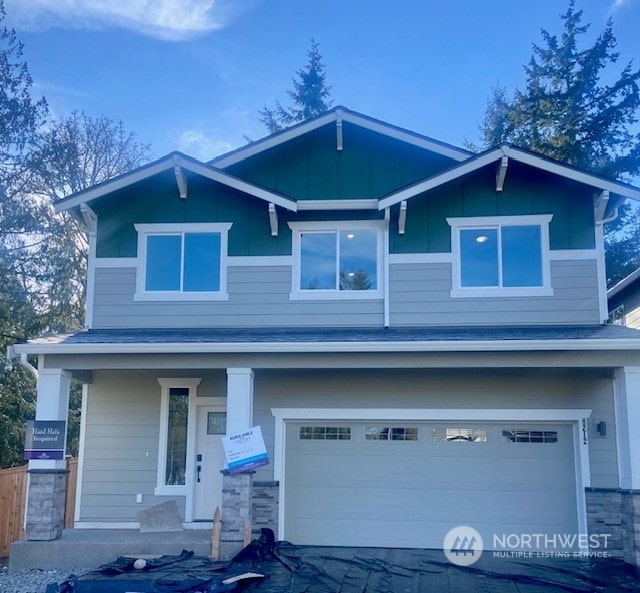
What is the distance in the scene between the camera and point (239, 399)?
9.27 metres

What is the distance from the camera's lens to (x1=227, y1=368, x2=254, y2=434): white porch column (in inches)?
361

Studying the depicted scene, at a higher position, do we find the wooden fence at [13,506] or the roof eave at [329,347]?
the roof eave at [329,347]

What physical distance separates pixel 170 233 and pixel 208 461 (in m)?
3.79

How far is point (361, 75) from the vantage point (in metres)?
14.6

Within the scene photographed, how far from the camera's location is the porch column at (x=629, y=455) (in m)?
8.44

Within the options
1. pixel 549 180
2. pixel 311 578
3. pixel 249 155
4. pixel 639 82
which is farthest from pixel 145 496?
pixel 639 82

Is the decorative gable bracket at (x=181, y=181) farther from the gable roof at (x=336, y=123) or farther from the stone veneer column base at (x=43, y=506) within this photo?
the stone veneer column base at (x=43, y=506)

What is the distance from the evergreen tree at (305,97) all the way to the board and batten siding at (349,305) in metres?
16.0

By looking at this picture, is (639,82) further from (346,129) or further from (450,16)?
(346,129)

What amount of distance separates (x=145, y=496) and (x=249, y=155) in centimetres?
580

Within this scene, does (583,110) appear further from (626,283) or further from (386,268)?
(386,268)

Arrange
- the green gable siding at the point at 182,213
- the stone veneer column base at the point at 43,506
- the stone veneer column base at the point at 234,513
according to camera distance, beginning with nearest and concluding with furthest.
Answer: the stone veneer column base at the point at 234,513 → the stone veneer column base at the point at 43,506 → the green gable siding at the point at 182,213

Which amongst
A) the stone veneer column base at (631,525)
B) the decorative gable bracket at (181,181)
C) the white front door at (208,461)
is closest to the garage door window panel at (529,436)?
the stone veneer column base at (631,525)

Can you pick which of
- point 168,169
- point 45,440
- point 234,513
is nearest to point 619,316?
point 168,169
